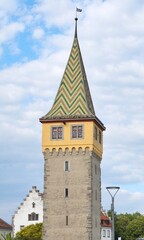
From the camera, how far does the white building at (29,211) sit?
84188 mm

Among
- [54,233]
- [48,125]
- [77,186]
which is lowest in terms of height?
[54,233]

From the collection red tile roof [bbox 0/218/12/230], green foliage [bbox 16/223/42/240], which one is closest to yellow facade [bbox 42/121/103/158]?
green foliage [bbox 16/223/42/240]

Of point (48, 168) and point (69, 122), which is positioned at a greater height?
point (69, 122)

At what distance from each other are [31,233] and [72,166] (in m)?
21.5

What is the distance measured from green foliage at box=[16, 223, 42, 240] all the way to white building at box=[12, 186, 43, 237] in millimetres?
4659

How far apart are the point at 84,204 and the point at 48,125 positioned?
29.2 feet

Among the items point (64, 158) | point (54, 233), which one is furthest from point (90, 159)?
point (54, 233)

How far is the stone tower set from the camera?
191 ft

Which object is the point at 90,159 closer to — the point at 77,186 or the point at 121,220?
the point at 77,186

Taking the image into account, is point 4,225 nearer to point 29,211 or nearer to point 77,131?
point 29,211

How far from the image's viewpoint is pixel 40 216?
83.9 m

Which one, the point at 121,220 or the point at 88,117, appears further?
the point at 121,220

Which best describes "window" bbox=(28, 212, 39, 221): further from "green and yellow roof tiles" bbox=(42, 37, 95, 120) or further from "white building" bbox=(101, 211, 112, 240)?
"green and yellow roof tiles" bbox=(42, 37, 95, 120)

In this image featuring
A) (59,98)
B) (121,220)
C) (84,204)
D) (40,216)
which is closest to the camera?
(84,204)
